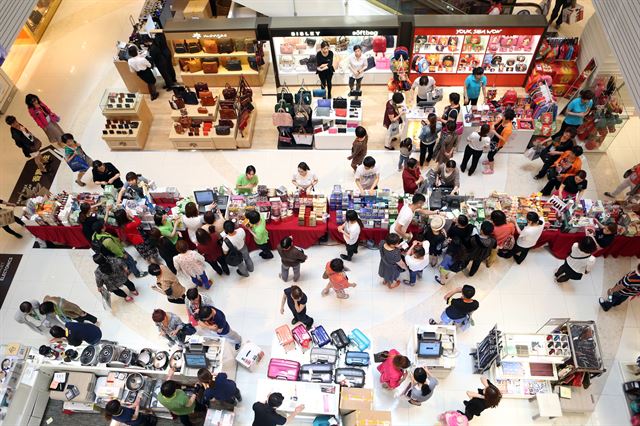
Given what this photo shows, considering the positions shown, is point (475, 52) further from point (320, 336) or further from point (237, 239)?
point (320, 336)

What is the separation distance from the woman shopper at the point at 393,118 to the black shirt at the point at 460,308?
457 centimetres

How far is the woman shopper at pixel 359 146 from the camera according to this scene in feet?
31.6

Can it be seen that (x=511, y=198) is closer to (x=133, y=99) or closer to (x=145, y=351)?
(x=145, y=351)

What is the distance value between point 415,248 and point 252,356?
129 inches

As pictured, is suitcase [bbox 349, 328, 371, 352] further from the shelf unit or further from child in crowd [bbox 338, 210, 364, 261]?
the shelf unit

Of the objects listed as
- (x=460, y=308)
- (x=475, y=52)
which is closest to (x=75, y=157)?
(x=460, y=308)

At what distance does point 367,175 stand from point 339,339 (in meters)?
3.17

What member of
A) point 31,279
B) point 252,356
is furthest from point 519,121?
point 31,279

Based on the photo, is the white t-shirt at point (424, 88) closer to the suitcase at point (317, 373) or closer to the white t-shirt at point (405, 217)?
the white t-shirt at point (405, 217)

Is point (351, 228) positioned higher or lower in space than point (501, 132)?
lower

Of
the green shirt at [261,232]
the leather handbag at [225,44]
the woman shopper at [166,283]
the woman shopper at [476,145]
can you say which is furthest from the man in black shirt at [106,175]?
the woman shopper at [476,145]

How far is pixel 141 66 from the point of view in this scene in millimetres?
12000

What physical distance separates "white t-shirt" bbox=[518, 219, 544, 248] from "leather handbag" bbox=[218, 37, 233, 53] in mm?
8447

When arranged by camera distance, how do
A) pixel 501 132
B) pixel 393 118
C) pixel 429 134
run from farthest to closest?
pixel 393 118, pixel 501 132, pixel 429 134
